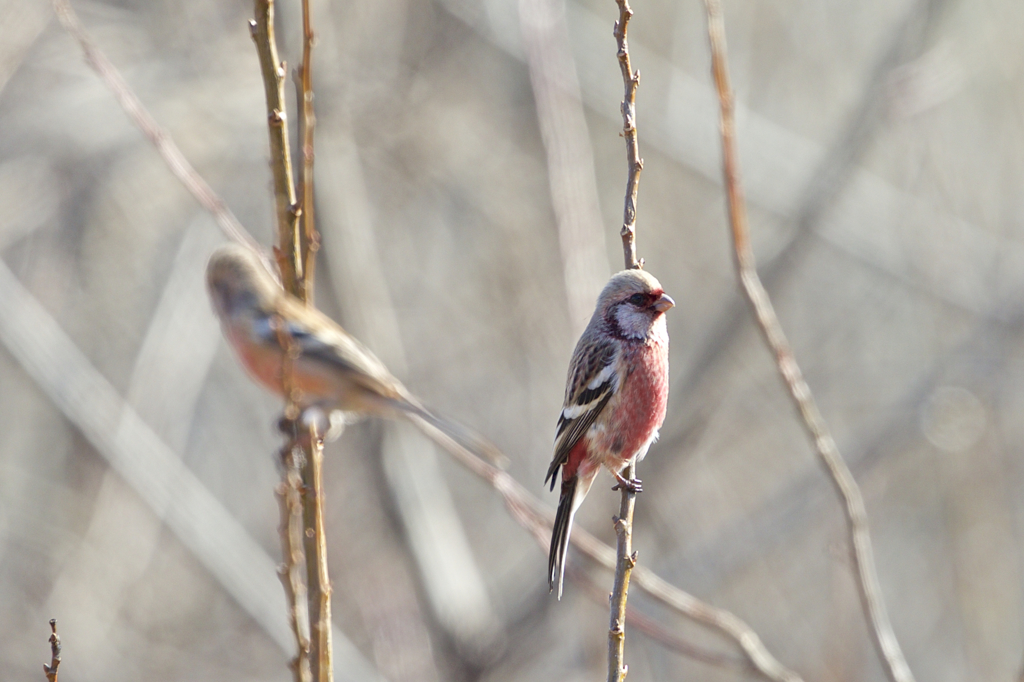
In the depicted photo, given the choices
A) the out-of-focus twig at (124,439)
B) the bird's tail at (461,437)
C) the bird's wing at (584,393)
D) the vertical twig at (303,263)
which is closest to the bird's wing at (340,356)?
the bird's tail at (461,437)

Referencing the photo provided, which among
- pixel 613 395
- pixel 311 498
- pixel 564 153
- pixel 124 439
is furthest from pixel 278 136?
pixel 124 439

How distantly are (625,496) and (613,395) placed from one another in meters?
1.09

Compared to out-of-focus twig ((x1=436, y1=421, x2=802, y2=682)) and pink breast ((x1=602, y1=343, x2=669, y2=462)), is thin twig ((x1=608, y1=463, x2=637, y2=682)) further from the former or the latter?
pink breast ((x1=602, y1=343, x2=669, y2=462))

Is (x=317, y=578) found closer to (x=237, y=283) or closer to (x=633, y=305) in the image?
(x=633, y=305)

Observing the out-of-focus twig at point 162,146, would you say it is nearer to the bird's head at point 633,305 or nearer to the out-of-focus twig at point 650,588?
the out-of-focus twig at point 650,588

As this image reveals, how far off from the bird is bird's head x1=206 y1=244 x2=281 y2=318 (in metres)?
1.50

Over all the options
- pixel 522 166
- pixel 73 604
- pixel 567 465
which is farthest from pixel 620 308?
pixel 73 604

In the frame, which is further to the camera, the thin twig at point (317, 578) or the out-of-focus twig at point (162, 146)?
the out-of-focus twig at point (162, 146)

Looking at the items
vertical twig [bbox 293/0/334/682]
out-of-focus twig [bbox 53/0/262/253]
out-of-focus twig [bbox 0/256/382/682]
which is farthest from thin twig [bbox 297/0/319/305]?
out-of-focus twig [bbox 0/256/382/682]

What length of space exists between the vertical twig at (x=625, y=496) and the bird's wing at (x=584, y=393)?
97cm

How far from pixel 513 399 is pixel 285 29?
16.1ft

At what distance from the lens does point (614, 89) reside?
7.93 m

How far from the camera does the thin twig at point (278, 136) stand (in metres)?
2.57

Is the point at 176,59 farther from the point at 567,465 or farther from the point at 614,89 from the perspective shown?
the point at 567,465
